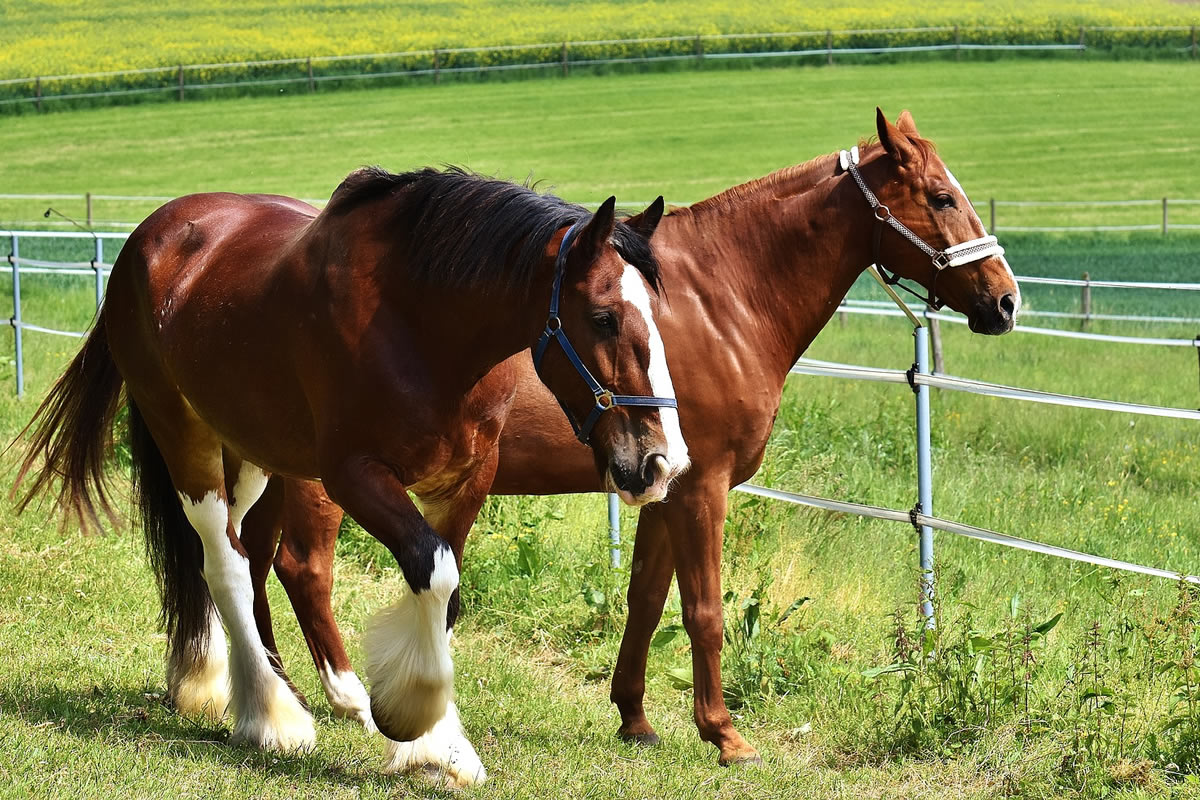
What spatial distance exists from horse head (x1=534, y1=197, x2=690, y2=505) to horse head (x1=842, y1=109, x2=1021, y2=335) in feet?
4.66

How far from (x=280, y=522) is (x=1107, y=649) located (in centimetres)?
318

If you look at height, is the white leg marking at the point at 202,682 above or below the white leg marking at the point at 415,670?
below

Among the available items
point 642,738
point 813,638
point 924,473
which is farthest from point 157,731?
point 924,473

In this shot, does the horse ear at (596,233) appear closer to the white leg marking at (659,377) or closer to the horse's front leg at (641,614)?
the white leg marking at (659,377)

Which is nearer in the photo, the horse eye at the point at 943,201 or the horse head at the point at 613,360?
the horse head at the point at 613,360

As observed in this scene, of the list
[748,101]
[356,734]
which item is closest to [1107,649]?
[356,734]

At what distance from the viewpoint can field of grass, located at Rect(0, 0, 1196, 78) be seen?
3512cm

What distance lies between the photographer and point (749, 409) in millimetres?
4469

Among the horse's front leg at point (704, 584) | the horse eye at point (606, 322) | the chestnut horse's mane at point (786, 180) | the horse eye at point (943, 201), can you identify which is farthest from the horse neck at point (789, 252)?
the horse eye at point (606, 322)

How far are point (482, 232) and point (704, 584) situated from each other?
1.48 meters

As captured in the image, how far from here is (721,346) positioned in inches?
178

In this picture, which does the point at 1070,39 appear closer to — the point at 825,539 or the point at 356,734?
the point at 825,539

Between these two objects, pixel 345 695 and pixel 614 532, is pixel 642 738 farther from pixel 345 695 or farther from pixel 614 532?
pixel 614 532

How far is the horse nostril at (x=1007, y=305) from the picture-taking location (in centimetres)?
455
